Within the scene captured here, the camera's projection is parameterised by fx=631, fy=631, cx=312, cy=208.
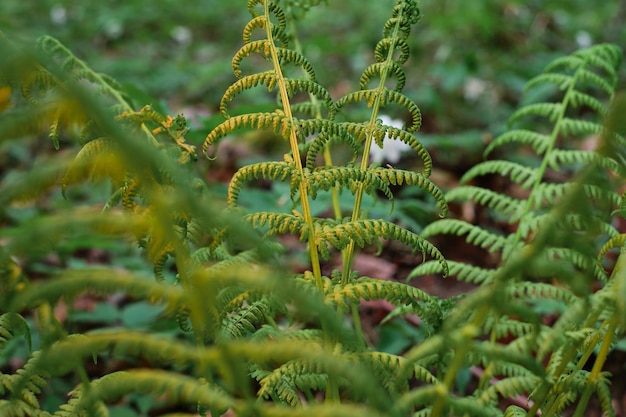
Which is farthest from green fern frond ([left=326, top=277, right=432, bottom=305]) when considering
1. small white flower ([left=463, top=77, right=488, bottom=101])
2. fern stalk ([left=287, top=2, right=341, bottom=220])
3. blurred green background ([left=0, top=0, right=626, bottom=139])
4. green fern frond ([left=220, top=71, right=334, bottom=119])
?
small white flower ([left=463, top=77, right=488, bottom=101])

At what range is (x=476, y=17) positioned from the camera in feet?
14.2

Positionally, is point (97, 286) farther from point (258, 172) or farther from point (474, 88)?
point (474, 88)

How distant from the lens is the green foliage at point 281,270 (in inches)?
28.9

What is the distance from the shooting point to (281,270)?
793mm

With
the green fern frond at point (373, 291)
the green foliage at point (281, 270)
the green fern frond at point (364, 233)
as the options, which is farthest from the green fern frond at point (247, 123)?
the green fern frond at point (373, 291)

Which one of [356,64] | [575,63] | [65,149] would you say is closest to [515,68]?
[356,64]

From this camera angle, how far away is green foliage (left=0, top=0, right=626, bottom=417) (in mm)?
735

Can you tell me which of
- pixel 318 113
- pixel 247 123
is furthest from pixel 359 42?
pixel 247 123

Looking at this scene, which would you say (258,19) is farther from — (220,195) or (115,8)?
(115,8)

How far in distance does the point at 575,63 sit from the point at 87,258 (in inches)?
85.8

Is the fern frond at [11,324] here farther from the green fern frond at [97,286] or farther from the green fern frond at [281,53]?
the green fern frond at [281,53]

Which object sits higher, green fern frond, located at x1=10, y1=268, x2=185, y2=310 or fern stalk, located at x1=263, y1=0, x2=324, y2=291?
fern stalk, located at x1=263, y1=0, x2=324, y2=291

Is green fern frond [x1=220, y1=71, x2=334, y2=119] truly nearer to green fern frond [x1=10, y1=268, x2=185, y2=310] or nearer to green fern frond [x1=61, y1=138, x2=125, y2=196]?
green fern frond [x1=61, y1=138, x2=125, y2=196]

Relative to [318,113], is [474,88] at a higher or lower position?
higher
